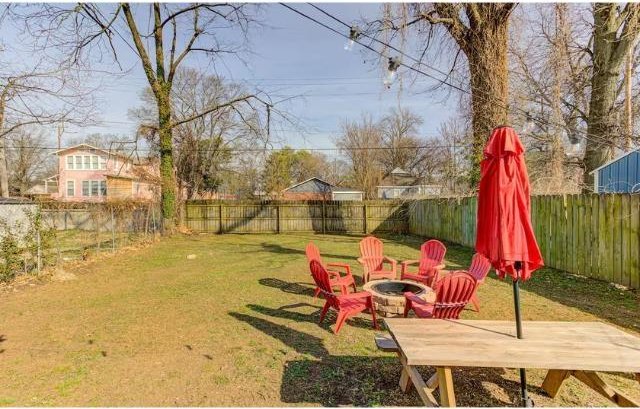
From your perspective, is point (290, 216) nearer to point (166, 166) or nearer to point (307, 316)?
point (166, 166)

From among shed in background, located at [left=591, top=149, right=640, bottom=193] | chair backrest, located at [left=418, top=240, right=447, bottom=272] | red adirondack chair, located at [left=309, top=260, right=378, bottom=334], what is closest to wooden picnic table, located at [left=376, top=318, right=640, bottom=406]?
red adirondack chair, located at [left=309, top=260, right=378, bottom=334]

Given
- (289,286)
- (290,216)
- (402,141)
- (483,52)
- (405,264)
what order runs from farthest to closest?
1. (402,141)
2. (290,216)
3. (483,52)
4. (289,286)
5. (405,264)

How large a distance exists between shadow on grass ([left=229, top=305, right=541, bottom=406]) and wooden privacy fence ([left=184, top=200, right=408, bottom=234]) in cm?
1586

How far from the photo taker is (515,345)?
240 cm

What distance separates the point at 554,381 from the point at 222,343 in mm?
3353

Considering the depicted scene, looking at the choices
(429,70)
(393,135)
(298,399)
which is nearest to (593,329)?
(298,399)

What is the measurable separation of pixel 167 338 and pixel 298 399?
2.22 meters

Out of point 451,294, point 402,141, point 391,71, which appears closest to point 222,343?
point 451,294

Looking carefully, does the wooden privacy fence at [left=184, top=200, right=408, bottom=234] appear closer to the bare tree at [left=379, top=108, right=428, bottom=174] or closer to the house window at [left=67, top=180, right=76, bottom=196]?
the house window at [left=67, top=180, right=76, bottom=196]

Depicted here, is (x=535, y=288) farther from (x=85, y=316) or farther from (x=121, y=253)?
(x=121, y=253)

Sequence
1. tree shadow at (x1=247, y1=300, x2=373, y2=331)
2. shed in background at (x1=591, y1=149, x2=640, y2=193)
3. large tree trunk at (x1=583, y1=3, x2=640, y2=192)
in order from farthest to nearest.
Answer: large tree trunk at (x1=583, y1=3, x2=640, y2=192) < shed in background at (x1=591, y1=149, x2=640, y2=193) < tree shadow at (x1=247, y1=300, x2=373, y2=331)

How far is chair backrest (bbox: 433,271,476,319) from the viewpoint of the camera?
387 centimetres

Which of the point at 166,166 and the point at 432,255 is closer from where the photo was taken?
the point at 432,255

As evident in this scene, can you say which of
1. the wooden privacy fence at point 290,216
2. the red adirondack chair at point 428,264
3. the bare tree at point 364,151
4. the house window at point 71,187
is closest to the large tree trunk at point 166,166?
the wooden privacy fence at point 290,216
